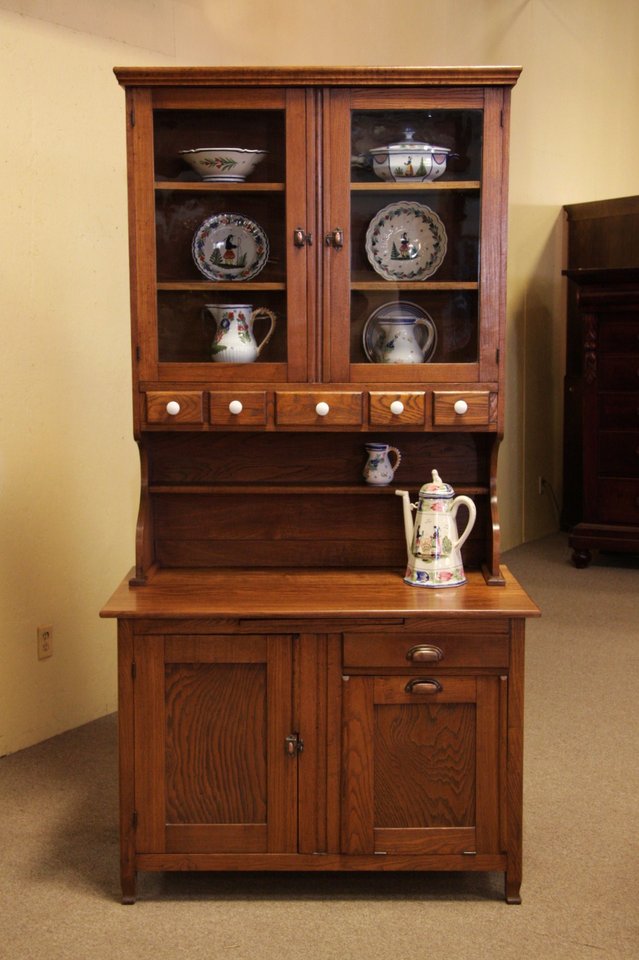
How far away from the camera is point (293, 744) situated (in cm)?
234

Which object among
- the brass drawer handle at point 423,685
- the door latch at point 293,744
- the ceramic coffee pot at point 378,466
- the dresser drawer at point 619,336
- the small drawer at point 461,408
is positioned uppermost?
the dresser drawer at point 619,336

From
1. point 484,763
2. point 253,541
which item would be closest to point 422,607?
point 484,763

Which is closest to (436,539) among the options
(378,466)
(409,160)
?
(378,466)

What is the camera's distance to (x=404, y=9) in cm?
444

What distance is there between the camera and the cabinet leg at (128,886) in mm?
2359

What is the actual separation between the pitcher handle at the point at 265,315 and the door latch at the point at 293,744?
0.85 meters

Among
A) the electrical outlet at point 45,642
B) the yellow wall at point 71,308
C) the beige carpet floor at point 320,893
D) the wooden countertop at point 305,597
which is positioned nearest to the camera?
the beige carpet floor at point 320,893

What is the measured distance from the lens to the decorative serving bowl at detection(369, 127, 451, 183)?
2477 millimetres

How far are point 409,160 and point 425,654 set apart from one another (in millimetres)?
1091

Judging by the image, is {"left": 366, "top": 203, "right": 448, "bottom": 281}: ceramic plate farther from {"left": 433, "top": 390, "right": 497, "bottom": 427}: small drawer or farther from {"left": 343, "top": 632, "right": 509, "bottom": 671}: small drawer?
{"left": 343, "top": 632, "right": 509, "bottom": 671}: small drawer

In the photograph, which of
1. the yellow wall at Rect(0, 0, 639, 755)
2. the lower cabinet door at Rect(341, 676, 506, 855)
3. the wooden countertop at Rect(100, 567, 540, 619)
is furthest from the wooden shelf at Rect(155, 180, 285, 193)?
the lower cabinet door at Rect(341, 676, 506, 855)

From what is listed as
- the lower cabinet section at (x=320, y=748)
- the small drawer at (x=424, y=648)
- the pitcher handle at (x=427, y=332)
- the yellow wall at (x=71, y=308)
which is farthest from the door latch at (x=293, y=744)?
the yellow wall at (x=71, y=308)

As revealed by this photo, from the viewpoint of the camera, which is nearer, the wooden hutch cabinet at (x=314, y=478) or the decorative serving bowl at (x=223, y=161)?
the wooden hutch cabinet at (x=314, y=478)

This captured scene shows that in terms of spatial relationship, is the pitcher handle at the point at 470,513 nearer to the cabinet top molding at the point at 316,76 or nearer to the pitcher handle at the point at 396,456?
the pitcher handle at the point at 396,456
